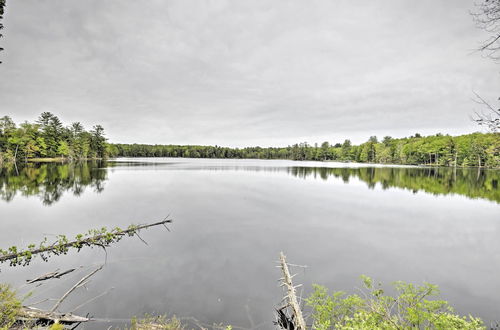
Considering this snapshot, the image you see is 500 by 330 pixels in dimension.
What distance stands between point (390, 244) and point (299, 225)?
4.66 metres

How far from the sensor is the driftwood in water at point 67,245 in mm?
8039

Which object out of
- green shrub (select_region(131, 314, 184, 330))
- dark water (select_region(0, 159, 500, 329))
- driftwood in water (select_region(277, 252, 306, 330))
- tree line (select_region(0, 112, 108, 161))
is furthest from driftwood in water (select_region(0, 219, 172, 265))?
tree line (select_region(0, 112, 108, 161))

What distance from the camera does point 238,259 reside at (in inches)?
353

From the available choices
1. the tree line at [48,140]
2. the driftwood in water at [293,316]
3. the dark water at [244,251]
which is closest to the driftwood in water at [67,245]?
the dark water at [244,251]

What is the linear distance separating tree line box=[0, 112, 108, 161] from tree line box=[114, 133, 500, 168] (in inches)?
1499

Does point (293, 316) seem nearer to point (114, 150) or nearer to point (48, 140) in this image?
point (48, 140)

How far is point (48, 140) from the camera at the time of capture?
77.4 meters

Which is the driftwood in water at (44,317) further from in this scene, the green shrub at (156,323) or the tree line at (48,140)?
the tree line at (48,140)

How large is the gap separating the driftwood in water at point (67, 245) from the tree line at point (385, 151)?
13852 millimetres

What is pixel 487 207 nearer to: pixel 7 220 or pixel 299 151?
pixel 7 220

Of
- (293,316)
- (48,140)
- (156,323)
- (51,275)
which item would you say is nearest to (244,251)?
(293,316)

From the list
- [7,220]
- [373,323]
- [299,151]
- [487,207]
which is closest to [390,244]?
[373,323]

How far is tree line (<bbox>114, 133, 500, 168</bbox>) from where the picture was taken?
275 feet

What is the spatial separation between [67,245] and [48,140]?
92202 mm
